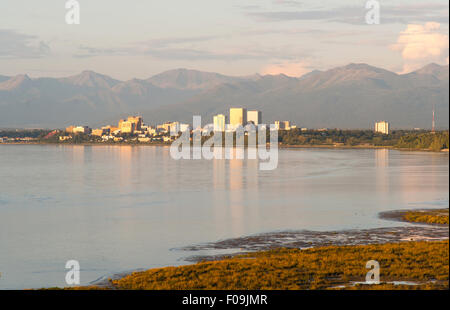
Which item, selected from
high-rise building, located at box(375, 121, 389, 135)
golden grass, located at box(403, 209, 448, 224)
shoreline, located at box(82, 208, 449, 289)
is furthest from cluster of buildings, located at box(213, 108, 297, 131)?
shoreline, located at box(82, 208, 449, 289)

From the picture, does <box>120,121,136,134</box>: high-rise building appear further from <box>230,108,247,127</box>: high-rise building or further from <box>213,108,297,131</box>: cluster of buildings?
<box>230,108,247,127</box>: high-rise building

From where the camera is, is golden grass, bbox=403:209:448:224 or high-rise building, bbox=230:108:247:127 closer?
golden grass, bbox=403:209:448:224

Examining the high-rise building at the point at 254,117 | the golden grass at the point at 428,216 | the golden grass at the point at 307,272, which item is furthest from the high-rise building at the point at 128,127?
the golden grass at the point at 307,272

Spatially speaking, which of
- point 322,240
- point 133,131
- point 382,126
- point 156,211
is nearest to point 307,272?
point 322,240

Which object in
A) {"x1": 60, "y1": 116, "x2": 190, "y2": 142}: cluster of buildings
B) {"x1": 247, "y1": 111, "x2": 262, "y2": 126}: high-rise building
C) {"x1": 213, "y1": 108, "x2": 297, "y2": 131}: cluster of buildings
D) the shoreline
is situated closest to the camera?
the shoreline

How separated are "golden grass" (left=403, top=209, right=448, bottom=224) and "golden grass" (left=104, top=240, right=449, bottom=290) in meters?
5.26

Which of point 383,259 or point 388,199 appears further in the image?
point 388,199

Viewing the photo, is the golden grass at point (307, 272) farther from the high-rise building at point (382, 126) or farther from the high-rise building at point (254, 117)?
the high-rise building at point (254, 117)

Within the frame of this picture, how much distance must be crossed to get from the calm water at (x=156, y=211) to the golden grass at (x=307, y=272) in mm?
1559

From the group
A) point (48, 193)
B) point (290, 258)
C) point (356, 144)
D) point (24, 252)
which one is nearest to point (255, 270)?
point (290, 258)

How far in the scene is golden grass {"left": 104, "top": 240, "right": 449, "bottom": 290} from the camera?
9.08 metres

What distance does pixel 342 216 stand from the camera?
19031mm
